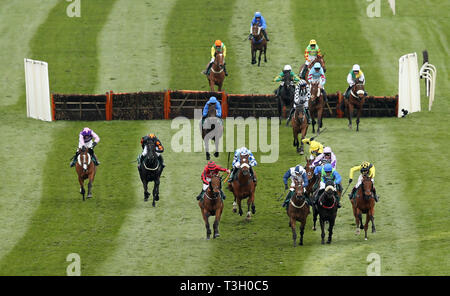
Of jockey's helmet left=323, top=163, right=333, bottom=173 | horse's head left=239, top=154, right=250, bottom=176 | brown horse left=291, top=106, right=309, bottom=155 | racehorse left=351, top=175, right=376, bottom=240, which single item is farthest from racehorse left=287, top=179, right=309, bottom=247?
brown horse left=291, top=106, right=309, bottom=155

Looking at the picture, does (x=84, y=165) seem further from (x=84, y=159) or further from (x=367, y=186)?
(x=367, y=186)

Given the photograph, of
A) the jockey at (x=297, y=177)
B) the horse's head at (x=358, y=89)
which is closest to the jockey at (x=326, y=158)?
the jockey at (x=297, y=177)

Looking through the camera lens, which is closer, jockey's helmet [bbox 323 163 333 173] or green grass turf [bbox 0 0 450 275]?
green grass turf [bbox 0 0 450 275]

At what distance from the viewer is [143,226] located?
3547 centimetres

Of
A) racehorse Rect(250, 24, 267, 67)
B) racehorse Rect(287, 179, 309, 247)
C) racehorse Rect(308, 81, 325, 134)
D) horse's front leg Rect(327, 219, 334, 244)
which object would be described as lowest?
horse's front leg Rect(327, 219, 334, 244)

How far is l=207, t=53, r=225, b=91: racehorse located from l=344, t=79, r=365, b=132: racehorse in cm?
550

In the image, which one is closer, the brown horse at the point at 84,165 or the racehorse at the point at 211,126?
the brown horse at the point at 84,165

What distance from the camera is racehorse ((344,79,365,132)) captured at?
45188mm

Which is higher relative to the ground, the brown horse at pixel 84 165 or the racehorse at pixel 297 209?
the brown horse at pixel 84 165

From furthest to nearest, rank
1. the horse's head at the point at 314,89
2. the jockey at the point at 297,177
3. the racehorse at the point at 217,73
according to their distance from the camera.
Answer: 1. the racehorse at the point at 217,73
2. the horse's head at the point at 314,89
3. the jockey at the point at 297,177

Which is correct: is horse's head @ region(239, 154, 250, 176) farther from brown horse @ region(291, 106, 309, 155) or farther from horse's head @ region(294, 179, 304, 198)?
brown horse @ region(291, 106, 309, 155)

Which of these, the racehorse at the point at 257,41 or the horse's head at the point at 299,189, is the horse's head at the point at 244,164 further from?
the racehorse at the point at 257,41

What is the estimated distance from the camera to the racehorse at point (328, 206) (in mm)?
32594

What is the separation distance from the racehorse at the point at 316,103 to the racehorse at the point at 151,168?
30.5ft
